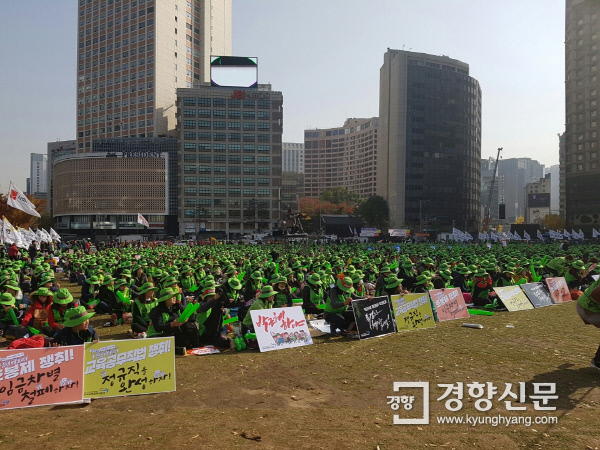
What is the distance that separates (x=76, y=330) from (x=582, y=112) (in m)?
118

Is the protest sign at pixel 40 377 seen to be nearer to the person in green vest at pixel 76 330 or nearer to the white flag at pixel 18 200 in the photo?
the person in green vest at pixel 76 330

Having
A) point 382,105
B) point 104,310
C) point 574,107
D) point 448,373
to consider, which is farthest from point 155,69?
point 448,373

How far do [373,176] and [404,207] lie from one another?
64.7 m

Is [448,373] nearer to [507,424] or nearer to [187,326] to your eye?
[507,424]

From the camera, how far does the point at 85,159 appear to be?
351 ft

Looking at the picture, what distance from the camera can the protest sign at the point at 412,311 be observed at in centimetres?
1291

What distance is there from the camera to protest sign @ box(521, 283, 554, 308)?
17.1 m

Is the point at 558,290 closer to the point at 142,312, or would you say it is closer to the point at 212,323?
the point at 212,323

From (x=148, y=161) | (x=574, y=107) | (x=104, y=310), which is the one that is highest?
(x=574, y=107)

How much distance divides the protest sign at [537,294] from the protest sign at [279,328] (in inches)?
386

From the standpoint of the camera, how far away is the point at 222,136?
366 feet

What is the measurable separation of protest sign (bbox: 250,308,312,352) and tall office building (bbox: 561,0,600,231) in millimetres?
106140

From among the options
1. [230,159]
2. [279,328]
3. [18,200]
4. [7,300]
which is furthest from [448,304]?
[230,159]

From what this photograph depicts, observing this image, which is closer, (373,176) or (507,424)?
(507,424)
